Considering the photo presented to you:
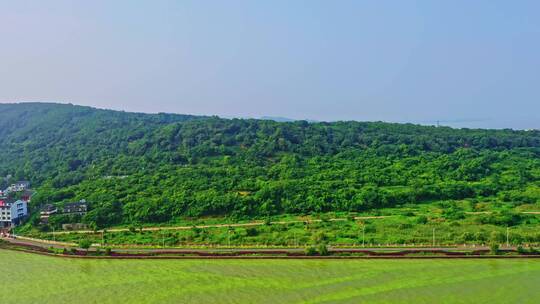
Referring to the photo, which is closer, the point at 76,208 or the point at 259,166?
the point at 76,208

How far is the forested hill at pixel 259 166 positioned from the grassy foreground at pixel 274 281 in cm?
1513

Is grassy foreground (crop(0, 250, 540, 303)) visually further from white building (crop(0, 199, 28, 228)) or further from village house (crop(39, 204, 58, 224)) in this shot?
white building (crop(0, 199, 28, 228))

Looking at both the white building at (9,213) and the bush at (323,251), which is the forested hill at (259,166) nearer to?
the white building at (9,213)

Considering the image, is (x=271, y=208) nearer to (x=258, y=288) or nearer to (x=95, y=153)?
(x=258, y=288)

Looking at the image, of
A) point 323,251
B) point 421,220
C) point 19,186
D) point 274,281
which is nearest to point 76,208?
point 19,186

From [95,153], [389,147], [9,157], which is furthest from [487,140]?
[9,157]

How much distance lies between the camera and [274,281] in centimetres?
3141

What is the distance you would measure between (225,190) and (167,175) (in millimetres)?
11426

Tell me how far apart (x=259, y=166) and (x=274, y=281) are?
40308 mm

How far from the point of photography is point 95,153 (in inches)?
3408

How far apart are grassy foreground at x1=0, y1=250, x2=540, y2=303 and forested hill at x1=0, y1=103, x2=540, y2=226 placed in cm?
1513

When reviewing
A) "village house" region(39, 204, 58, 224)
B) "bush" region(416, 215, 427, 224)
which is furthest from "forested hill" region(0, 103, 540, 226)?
"bush" region(416, 215, 427, 224)

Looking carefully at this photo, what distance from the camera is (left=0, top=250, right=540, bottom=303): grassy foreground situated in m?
28.6

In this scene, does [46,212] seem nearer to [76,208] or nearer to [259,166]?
[76,208]
